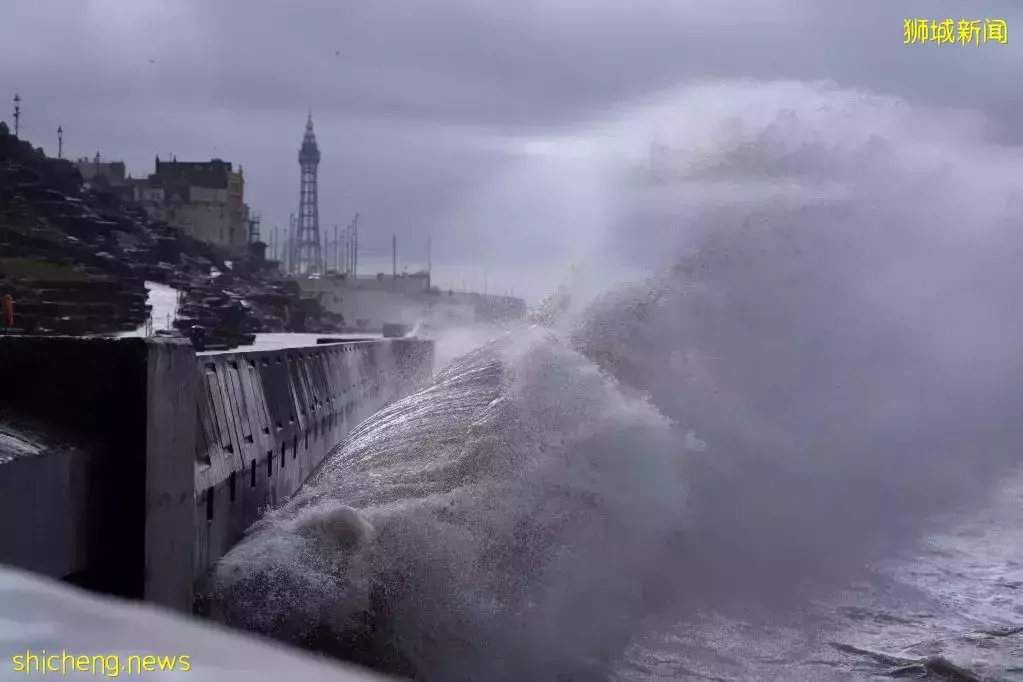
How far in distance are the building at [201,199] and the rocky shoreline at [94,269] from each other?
2970 centimetres

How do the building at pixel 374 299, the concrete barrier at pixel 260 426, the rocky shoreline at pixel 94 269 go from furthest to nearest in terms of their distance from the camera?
the building at pixel 374 299 < the rocky shoreline at pixel 94 269 < the concrete barrier at pixel 260 426

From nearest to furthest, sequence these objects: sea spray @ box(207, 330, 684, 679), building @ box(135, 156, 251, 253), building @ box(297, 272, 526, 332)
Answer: sea spray @ box(207, 330, 684, 679) → building @ box(297, 272, 526, 332) → building @ box(135, 156, 251, 253)

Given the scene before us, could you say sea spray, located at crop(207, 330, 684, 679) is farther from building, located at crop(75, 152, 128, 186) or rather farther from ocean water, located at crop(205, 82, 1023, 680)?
building, located at crop(75, 152, 128, 186)

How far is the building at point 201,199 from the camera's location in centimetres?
A: 9806

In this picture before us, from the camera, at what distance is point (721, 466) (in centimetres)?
996

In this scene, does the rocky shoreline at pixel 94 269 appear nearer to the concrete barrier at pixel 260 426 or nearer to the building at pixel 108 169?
the concrete barrier at pixel 260 426

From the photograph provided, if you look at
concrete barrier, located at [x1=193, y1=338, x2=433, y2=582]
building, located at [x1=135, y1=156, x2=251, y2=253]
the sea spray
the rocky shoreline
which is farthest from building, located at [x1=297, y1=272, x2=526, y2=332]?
the sea spray

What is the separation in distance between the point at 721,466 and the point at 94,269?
1378 inches

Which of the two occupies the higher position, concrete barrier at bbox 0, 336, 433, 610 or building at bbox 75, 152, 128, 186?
building at bbox 75, 152, 128, 186

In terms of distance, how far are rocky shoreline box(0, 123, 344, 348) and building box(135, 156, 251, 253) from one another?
2970 cm

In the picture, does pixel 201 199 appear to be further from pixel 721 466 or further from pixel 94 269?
pixel 721 466

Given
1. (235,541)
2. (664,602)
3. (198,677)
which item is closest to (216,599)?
(235,541)

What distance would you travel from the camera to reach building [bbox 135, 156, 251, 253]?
322 ft

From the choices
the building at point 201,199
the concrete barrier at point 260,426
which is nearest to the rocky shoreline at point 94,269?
the concrete barrier at point 260,426
